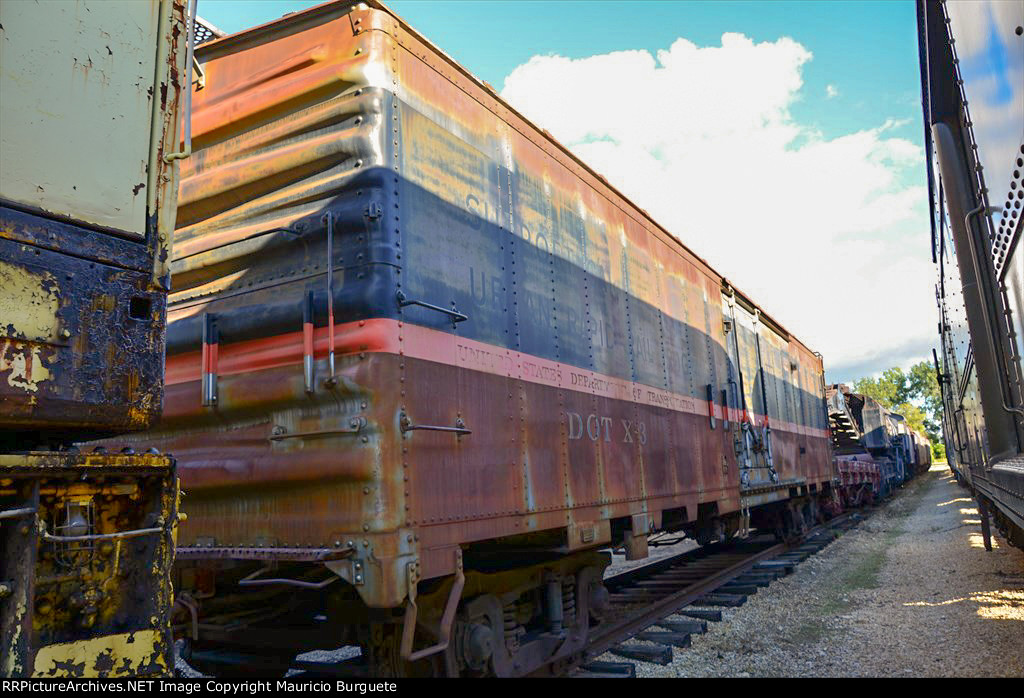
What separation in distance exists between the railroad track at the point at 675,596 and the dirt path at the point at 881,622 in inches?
7.0

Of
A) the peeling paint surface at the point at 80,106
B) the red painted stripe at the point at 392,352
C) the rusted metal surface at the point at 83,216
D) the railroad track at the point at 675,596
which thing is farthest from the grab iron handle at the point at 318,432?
the railroad track at the point at 675,596

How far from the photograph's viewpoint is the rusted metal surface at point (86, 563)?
1873 mm

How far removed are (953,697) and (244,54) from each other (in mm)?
5433

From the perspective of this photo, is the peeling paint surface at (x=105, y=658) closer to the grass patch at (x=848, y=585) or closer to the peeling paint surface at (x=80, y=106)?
the peeling paint surface at (x=80, y=106)

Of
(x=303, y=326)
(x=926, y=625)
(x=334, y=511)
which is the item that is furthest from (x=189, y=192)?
(x=926, y=625)

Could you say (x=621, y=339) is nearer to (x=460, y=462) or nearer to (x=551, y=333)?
A: (x=551, y=333)

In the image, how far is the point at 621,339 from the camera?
6.17 metres

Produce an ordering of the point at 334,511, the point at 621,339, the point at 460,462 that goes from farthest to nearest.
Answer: the point at 621,339, the point at 460,462, the point at 334,511

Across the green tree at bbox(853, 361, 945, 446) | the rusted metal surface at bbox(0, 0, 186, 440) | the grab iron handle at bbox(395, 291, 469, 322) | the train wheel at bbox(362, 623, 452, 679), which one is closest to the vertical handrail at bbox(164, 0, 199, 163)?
the rusted metal surface at bbox(0, 0, 186, 440)

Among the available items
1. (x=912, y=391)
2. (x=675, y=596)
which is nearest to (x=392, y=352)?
(x=675, y=596)

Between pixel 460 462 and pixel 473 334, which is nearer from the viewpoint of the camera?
pixel 460 462

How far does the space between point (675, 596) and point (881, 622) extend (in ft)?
6.58

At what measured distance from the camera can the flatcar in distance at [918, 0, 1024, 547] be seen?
282 cm

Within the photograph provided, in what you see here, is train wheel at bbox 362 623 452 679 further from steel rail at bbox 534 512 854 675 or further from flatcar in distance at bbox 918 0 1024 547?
flatcar in distance at bbox 918 0 1024 547
